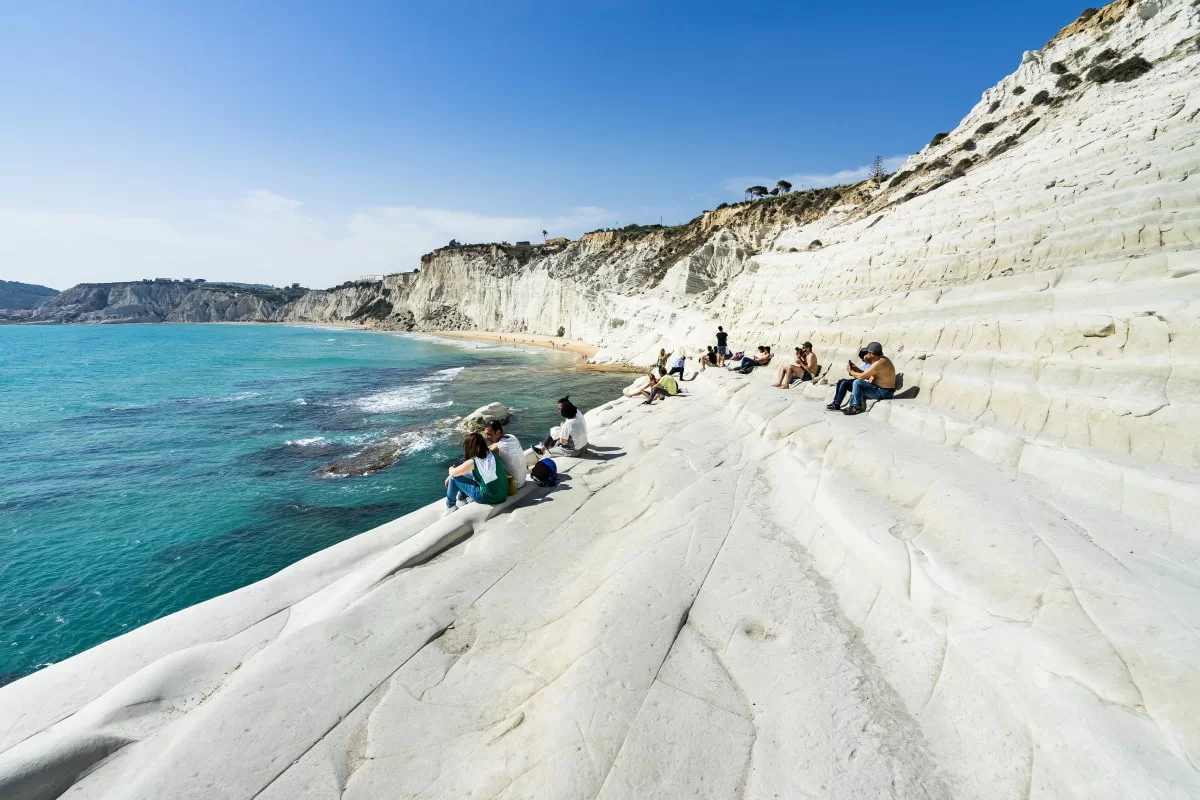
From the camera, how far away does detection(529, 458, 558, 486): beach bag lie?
7.18m

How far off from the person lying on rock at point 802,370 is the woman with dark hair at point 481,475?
8047mm

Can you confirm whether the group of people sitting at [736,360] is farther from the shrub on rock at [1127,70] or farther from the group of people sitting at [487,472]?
the shrub on rock at [1127,70]

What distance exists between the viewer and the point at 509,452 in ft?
22.5

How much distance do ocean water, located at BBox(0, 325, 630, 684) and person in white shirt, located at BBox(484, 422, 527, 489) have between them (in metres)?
4.27

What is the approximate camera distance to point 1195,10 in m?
16.3

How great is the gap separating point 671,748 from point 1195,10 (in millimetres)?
28167

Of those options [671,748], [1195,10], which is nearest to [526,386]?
[671,748]

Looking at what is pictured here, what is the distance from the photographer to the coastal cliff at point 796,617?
8.61ft

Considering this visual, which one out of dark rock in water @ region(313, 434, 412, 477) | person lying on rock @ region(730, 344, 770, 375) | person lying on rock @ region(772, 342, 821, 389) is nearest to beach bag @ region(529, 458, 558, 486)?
dark rock in water @ region(313, 434, 412, 477)

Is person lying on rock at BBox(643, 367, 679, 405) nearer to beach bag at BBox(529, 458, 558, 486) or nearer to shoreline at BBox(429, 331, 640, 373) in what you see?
beach bag at BBox(529, 458, 558, 486)

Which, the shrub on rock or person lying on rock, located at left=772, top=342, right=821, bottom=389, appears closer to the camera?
person lying on rock, located at left=772, top=342, right=821, bottom=389

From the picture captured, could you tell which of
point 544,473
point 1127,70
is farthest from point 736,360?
point 1127,70

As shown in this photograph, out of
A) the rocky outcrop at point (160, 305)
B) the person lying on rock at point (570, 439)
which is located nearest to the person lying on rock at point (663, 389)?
the person lying on rock at point (570, 439)

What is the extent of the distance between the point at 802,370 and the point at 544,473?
7875 millimetres
